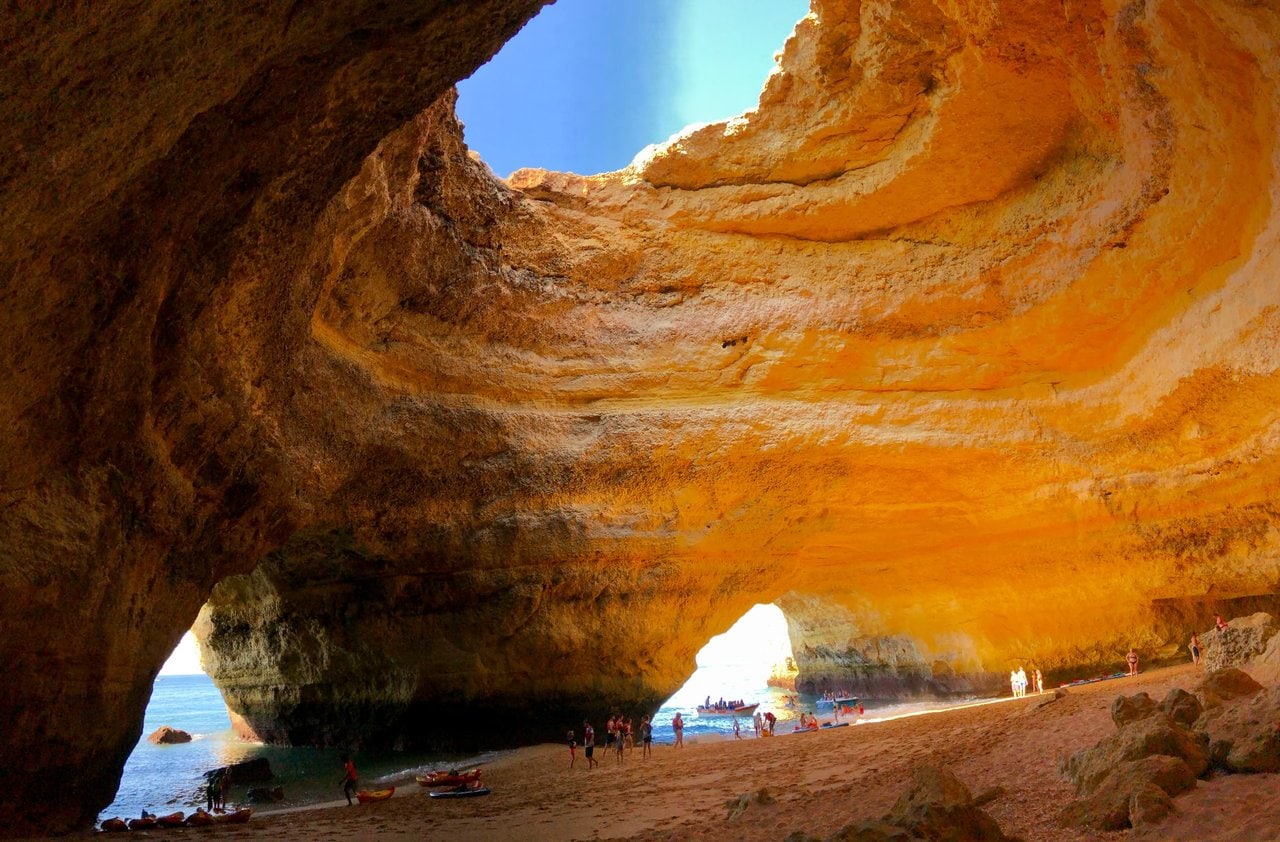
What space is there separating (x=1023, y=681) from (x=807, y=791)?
36.1 ft

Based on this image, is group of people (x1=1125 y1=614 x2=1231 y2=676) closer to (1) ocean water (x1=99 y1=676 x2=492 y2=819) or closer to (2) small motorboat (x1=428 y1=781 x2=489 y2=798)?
(2) small motorboat (x1=428 y1=781 x2=489 y2=798)

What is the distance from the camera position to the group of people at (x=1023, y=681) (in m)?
17.8

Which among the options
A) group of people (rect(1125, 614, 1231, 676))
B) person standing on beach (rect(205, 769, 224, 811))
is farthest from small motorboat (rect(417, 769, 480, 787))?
group of people (rect(1125, 614, 1231, 676))

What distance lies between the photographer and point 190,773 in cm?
1916

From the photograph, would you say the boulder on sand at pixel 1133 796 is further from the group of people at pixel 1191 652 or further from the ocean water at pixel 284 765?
the ocean water at pixel 284 765

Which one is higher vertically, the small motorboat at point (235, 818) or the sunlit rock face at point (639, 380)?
the sunlit rock face at point (639, 380)

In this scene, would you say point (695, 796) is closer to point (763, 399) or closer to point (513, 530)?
point (513, 530)

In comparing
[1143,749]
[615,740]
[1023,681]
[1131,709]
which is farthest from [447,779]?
[1023,681]

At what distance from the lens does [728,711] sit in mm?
32281

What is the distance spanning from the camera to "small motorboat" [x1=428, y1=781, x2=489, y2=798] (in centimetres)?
1163

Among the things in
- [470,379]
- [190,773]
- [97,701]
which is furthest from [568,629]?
[190,773]

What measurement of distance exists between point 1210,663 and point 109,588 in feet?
43.2

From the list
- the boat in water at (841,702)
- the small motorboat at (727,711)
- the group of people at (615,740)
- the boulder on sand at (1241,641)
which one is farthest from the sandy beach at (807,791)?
the small motorboat at (727,711)

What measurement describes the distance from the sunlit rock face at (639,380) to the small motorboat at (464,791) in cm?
399
